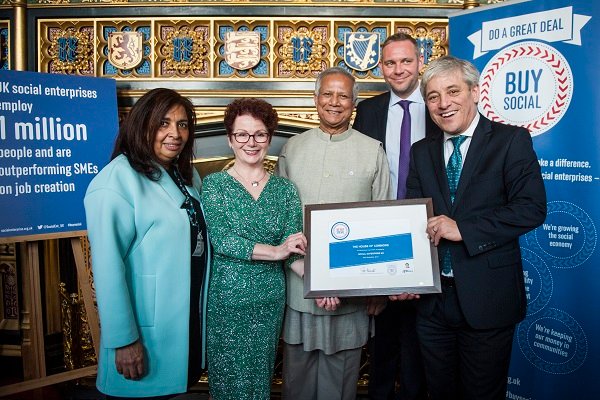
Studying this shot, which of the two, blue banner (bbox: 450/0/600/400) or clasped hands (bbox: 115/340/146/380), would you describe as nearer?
clasped hands (bbox: 115/340/146/380)

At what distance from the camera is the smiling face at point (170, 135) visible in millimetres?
1723

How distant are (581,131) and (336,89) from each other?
131 centimetres

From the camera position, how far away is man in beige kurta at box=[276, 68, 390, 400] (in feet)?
6.67

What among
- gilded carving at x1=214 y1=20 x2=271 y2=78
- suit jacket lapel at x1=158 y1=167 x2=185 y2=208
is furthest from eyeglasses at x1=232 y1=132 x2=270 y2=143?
gilded carving at x1=214 y1=20 x2=271 y2=78

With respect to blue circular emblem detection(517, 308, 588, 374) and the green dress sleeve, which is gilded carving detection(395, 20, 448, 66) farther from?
the green dress sleeve

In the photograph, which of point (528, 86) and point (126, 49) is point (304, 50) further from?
point (528, 86)

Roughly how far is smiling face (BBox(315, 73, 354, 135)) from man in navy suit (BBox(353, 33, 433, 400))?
14.2 inches

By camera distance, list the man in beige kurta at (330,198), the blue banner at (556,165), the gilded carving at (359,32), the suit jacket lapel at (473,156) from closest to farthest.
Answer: the suit jacket lapel at (473,156), the man in beige kurta at (330,198), the blue banner at (556,165), the gilded carving at (359,32)

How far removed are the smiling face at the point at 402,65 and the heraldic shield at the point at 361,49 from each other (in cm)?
73

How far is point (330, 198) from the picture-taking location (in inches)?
80.0

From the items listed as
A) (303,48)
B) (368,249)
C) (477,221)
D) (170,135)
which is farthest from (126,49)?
(477,221)

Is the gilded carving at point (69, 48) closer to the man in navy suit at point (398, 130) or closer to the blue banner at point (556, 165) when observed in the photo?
the man in navy suit at point (398, 130)

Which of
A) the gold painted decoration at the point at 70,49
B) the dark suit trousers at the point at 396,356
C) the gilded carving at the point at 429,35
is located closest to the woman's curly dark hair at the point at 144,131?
the dark suit trousers at the point at 396,356

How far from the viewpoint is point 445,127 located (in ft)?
5.68
